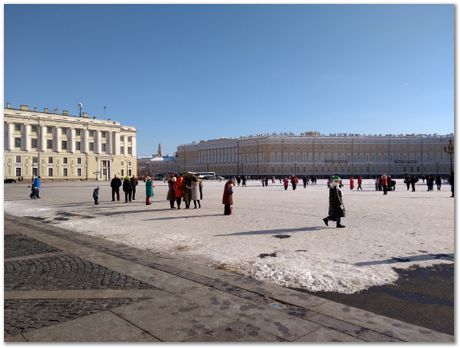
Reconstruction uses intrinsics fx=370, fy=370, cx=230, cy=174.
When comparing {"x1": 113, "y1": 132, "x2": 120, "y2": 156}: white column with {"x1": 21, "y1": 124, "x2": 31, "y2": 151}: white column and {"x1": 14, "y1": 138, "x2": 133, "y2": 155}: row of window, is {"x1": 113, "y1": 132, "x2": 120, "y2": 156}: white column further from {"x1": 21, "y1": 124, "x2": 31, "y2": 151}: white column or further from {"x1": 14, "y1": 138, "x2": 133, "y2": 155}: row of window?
{"x1": 21, "y1": 124, "x2": 31, "y2": 151}: white column

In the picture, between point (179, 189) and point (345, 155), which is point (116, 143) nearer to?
point (345, 155)

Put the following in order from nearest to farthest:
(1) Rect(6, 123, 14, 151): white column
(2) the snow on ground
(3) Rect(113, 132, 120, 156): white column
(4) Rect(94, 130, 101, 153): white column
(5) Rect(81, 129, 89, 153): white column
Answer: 1. (2) the snow on ground
2. (1) Rect(6, 123, 14, 151): white column
3. (5) Rect(81, 129, 89, 153): white column
4. (4) Rect(94, 130, 101, 153): white column
5. (3) Rect(113, 132, 120, 156): white column

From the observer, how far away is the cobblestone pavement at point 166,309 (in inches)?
129

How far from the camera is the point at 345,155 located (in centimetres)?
10106

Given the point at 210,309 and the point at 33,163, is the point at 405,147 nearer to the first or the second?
the point at 33,163

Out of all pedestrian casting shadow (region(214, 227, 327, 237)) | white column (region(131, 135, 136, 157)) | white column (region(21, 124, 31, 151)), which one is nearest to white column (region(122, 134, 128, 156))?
white column (region(131, 135, 136, 157))

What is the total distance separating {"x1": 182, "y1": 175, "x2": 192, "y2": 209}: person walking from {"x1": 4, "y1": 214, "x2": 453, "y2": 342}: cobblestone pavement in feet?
27.9

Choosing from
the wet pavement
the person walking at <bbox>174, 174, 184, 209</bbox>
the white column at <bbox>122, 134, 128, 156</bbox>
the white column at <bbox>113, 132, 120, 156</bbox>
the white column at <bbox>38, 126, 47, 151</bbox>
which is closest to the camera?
the wet pavement

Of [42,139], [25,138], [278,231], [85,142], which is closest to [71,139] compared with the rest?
[85,142]

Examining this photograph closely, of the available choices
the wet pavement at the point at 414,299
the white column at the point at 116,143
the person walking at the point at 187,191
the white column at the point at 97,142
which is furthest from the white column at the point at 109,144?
the wet pavement at the point at 414,299

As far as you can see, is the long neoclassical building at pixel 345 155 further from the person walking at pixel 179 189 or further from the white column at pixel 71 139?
the person walking at pixel 179 189

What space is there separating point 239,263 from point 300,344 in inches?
111

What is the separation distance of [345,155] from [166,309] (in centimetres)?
10261

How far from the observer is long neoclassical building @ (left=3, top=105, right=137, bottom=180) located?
70.2 meters
